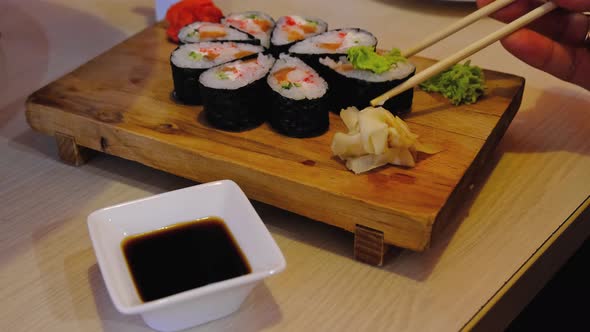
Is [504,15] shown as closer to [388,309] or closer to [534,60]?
[534,60]

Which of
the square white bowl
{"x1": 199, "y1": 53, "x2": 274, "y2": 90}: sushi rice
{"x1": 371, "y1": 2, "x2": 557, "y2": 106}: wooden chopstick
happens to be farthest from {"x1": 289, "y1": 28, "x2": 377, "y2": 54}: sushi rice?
the square white bowl

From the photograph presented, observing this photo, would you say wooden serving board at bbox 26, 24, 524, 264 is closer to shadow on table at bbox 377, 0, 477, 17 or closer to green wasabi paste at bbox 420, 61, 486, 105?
green wasabi paste at bbox 420, 61, 486, 105

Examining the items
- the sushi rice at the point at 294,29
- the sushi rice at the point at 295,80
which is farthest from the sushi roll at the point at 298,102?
the sushi rice at the point at 294,29

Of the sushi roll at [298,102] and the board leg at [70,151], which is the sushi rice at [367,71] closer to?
the sushi roll at [298,102]

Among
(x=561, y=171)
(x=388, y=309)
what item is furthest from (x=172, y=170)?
(x=561, y=171)

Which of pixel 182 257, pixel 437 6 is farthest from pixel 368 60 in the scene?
pixel 437 6
